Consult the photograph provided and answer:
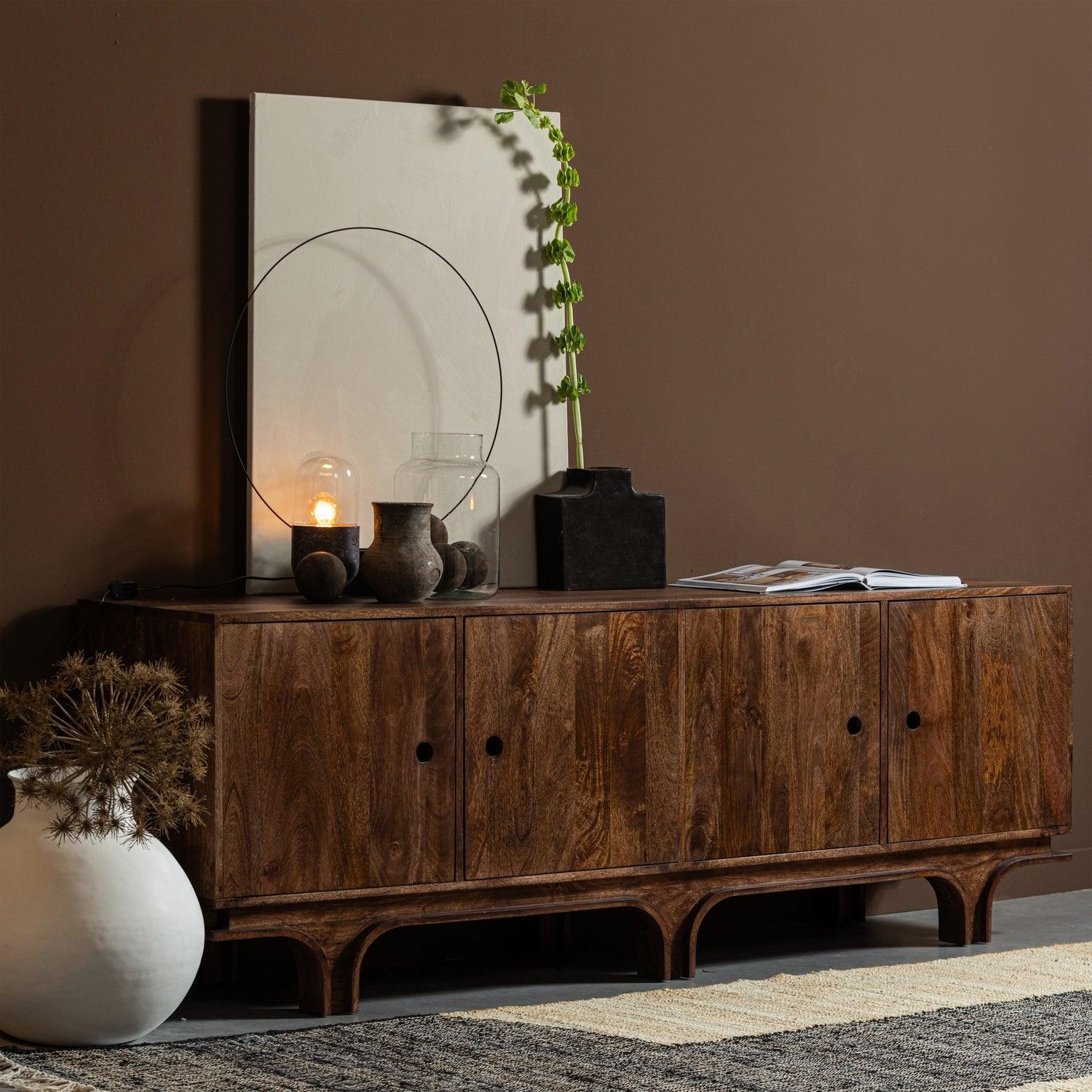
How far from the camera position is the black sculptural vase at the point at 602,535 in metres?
3.32

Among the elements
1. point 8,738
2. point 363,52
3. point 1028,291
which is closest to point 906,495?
point 1028,291

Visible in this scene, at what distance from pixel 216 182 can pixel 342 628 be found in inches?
38.5

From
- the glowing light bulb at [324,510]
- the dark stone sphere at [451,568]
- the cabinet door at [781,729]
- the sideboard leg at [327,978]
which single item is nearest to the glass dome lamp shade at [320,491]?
the glowing light bulb at [324,510]

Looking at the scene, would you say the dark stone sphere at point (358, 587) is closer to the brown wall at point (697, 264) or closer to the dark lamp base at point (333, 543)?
the dark lamp base at point (333, 543)

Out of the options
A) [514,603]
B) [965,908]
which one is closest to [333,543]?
[514,603]

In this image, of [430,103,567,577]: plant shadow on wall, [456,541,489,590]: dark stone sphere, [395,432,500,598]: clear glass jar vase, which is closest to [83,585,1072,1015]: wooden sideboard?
[456,541,489,590]: dark stone sphere

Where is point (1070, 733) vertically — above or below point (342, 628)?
below

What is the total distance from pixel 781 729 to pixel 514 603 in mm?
590

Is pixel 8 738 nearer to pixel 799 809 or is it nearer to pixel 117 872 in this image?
pixel 117 872

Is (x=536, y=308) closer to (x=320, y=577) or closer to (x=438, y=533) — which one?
(x=438, y=533)

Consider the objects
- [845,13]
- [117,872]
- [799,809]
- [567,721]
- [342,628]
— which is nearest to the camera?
[117,872]

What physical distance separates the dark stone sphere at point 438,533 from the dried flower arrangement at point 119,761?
24.2 inches

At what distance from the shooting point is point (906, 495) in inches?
155

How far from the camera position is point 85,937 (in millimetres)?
2559
